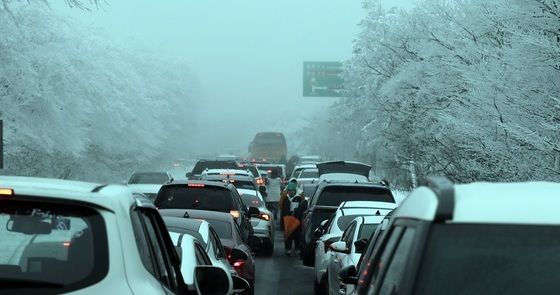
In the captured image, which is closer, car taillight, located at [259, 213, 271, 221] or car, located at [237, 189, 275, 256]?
car, located at [237, 189, 275, 256]

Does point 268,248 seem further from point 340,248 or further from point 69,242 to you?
point 69,242

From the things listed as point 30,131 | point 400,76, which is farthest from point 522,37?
point 30,131

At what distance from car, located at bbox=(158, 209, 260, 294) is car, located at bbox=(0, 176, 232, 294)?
7.85 meters

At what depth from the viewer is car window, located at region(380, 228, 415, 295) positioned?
4.38 m

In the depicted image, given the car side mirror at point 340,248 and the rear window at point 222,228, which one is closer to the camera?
the car side mirror at point 340,248

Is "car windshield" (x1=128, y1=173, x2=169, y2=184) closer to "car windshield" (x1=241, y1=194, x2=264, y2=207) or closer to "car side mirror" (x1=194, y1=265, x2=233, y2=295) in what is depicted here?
"car windshield" (x1=241, y1=194, x2=264, y2=207)

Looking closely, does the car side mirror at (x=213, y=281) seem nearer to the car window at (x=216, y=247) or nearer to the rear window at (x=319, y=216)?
the car window at (x=216, y=247)

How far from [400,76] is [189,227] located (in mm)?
30065

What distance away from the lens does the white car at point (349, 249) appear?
12273 mm

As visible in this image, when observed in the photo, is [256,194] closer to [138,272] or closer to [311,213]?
[311,213]

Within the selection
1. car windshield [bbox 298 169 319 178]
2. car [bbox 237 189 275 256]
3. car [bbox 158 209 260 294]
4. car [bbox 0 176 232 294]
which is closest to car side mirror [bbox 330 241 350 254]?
car [bbox 158 209 260 294]

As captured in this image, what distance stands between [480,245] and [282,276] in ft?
50.1

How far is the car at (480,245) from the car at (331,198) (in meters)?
16.1

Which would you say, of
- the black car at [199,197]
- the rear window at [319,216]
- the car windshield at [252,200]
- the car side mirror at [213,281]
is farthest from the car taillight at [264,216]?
the car side mirror at [213,281]
